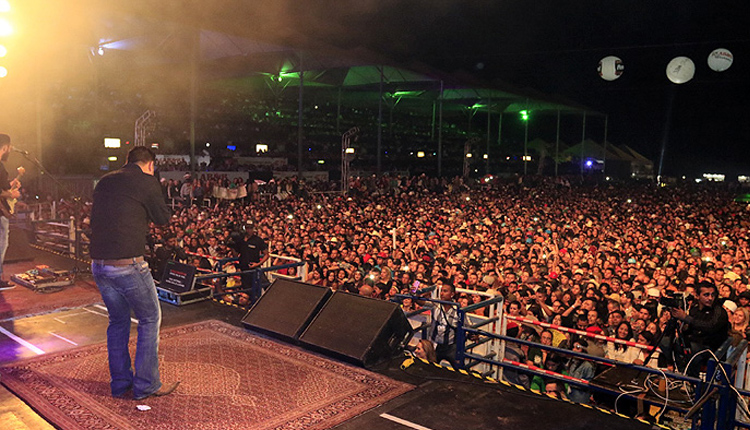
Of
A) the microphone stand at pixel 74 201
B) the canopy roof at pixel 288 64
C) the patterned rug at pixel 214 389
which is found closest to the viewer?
the patterned rug at pixel 214 389

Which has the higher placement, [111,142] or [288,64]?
[288,64]

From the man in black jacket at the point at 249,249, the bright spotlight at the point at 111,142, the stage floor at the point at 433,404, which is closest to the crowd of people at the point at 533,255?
the man in black jacket at the point at 249,249

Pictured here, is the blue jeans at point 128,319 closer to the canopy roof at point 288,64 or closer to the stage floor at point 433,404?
the stage floor at point 433,404

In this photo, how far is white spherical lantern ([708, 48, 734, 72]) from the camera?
20309 millimetres

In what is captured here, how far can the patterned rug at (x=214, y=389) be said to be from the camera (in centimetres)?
383

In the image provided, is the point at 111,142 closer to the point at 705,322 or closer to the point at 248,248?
the point at 248,248

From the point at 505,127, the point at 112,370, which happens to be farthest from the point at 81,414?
the point at 505,127

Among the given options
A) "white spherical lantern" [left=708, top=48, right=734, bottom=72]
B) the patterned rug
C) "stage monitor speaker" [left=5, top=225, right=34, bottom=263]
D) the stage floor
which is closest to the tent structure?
"stage monitor speaker" [left=5, top=225, right=34, bottom=263]

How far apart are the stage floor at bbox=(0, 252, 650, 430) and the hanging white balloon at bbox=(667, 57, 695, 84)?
1901cm

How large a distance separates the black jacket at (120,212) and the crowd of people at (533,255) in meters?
2.99

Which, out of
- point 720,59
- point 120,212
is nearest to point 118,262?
point 120,212

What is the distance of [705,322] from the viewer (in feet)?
16.2

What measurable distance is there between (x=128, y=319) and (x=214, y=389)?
2.74 ft

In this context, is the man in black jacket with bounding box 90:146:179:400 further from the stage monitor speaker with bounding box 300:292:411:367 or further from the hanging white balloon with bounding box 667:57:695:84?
the hanging white balloon with bounding box 667:57:695:84
